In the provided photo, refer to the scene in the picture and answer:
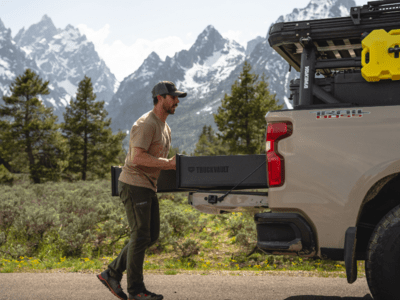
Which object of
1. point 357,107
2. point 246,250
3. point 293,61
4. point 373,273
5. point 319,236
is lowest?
point 246,250

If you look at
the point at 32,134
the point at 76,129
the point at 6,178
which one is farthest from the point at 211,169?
the point at 76,129

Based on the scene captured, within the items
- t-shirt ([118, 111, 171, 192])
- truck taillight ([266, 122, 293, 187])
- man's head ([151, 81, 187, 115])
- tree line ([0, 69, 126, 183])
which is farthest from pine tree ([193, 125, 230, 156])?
truck taillight ([266, 122, 293, 187])

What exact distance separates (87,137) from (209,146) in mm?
23402

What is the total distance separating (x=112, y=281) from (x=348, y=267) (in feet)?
7.83

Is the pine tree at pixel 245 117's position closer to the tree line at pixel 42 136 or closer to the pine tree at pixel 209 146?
the pine tree at pixel 209 146

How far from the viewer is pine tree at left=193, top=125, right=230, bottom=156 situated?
4508cm

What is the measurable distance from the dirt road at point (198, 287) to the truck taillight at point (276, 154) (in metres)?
1.66

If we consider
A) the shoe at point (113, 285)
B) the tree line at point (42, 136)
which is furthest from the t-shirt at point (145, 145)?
the tree line at point (42, 136)

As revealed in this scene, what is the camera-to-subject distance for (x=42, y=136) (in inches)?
1118

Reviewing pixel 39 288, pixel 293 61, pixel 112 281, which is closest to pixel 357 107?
pixel 293 61

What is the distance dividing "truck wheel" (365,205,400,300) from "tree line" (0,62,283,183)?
22.5m

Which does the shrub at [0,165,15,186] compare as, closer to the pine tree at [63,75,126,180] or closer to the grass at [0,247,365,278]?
the pine tree at [63,75,126,180]

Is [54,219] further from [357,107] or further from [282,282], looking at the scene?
[357,107]

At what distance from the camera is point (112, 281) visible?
13.3ft
